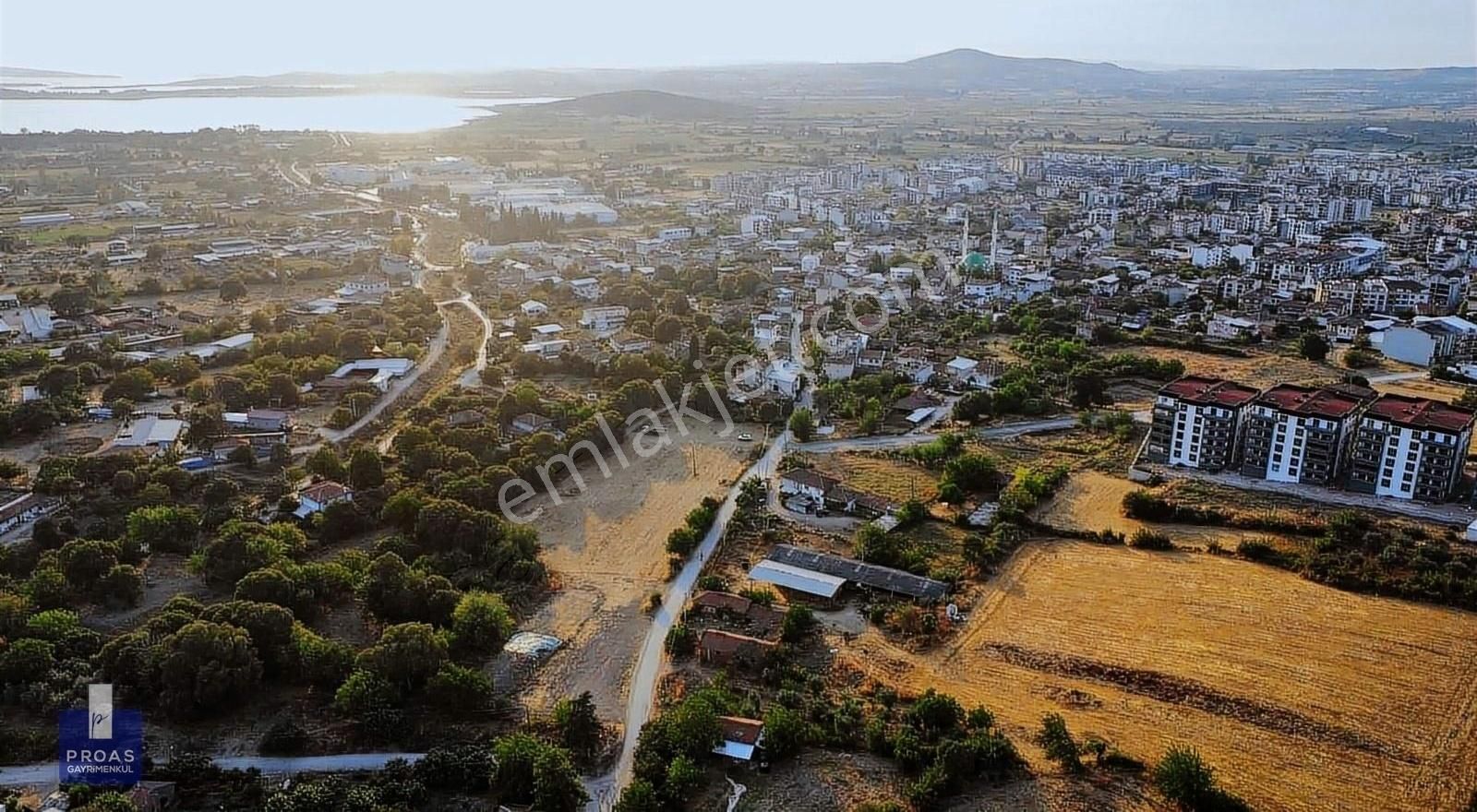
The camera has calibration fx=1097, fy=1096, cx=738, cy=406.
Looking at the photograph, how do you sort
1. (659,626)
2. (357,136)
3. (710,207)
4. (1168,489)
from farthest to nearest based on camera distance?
(357,136), (710,207), (1168,489), (659,626)

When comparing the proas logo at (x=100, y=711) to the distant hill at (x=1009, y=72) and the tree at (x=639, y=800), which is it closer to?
the tree at (x=639, y=800)

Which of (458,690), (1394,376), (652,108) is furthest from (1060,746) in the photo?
(652,108)

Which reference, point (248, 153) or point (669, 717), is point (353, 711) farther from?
point (248, 153)

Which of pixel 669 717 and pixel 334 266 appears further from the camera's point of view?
pixel 334 266

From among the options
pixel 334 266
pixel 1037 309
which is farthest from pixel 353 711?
pixel 334 266

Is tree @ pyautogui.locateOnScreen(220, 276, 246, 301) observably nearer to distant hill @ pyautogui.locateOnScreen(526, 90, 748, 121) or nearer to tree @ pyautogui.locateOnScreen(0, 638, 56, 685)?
tree @ pyautogui.locateOnScreen(0, 638, 56, 685)
